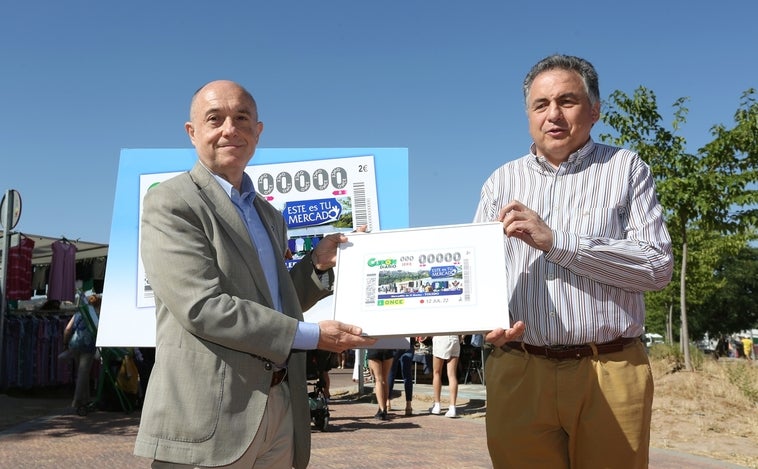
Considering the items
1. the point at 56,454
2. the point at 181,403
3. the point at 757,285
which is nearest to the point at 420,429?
the point at 56,454

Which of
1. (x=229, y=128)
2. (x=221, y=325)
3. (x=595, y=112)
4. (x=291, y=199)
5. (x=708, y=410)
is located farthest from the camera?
(x=708, y=410)

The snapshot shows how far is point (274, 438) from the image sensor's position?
232 centimetres

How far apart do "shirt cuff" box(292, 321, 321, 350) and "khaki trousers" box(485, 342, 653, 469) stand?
85 cm

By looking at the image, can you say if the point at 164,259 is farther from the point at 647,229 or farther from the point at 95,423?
the point at 95,423

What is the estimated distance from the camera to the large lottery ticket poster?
167 inches

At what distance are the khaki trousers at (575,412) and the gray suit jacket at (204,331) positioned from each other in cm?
96

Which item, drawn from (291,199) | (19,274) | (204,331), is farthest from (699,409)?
(19,274)

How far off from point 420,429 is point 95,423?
14.9 feet

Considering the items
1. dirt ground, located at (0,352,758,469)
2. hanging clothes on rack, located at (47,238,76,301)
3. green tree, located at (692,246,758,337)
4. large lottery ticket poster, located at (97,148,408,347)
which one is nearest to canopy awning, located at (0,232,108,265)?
hanging clothes on rack, located at (47,238,76,301)

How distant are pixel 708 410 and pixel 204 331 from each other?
31.2ft

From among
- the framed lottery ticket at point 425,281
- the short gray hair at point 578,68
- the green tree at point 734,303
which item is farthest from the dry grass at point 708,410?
the green tree at point 734,303

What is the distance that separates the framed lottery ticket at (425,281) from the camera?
7.99 ft

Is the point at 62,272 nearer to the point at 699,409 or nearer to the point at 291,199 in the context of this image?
the point at 291,199

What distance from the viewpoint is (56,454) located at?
684 cm
